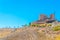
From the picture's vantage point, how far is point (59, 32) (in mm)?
42312

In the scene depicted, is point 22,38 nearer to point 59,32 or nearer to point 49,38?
point 49,38

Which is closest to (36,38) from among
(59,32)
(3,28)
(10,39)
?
(10,39)

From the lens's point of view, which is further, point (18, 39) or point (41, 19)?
point (41, 19)

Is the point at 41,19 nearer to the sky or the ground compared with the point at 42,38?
nearer to the sky

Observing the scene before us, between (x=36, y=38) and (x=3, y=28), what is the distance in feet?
68.2

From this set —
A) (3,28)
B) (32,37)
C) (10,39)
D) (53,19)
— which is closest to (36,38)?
(32,37)

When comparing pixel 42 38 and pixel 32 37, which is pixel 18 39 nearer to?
pixel 32 37

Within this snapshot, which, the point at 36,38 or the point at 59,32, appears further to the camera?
the point at 59,32

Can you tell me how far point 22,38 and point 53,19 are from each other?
1670 inches

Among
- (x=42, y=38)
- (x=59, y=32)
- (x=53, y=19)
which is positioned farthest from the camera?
(x=53, y=19)

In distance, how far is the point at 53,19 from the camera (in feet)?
235

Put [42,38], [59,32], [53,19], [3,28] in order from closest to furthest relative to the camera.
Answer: [42,38], [59,32], [3,28], [53,19]

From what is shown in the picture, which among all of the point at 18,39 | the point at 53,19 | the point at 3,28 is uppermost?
the point at 53,19

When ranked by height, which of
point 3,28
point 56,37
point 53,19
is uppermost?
point 53,19
